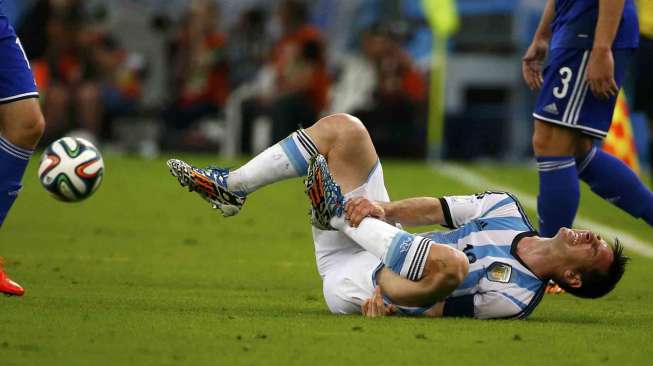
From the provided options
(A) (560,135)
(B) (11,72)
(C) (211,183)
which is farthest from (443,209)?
(B) (11,72)

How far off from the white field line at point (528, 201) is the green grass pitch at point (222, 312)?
187 mm

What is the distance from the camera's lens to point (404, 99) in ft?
63.0

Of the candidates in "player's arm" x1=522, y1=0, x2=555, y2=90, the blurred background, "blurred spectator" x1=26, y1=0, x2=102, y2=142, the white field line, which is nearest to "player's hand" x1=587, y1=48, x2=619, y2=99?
"player's arm" x1=522, y1=0, x2=555, y2=90

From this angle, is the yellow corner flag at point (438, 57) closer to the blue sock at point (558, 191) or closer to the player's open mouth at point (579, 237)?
the blue sock at point (558, 191)

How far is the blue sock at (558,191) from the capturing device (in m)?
7.41

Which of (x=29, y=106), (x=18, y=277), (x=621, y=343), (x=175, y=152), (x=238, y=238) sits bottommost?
(x=175, y=152)

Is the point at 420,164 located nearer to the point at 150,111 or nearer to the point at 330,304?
the point at 150,111

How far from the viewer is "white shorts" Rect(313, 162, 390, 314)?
20.0 feet

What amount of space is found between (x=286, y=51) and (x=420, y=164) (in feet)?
7.71

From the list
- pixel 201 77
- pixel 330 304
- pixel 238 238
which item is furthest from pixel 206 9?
pixel 330 304

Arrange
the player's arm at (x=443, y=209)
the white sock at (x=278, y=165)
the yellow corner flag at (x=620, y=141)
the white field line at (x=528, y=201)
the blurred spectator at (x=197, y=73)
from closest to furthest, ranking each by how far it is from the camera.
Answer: the player's arm at (x=443, y=209), the white sock at (x=278, y=165), the white field line at (x=528, y=201), the yellow corner flag at (x=620, y=141), the blurred spectator at (x=197, y=73)

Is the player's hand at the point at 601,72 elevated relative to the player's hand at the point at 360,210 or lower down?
elevated

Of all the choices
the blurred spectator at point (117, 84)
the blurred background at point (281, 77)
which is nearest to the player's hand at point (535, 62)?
the blurred background at point (281, 77)

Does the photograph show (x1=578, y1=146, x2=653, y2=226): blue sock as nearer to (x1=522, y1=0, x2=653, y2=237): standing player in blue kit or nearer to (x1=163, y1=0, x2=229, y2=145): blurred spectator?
(x1=522, y1=0, x2=653, y2=237): standing player in blue kit
